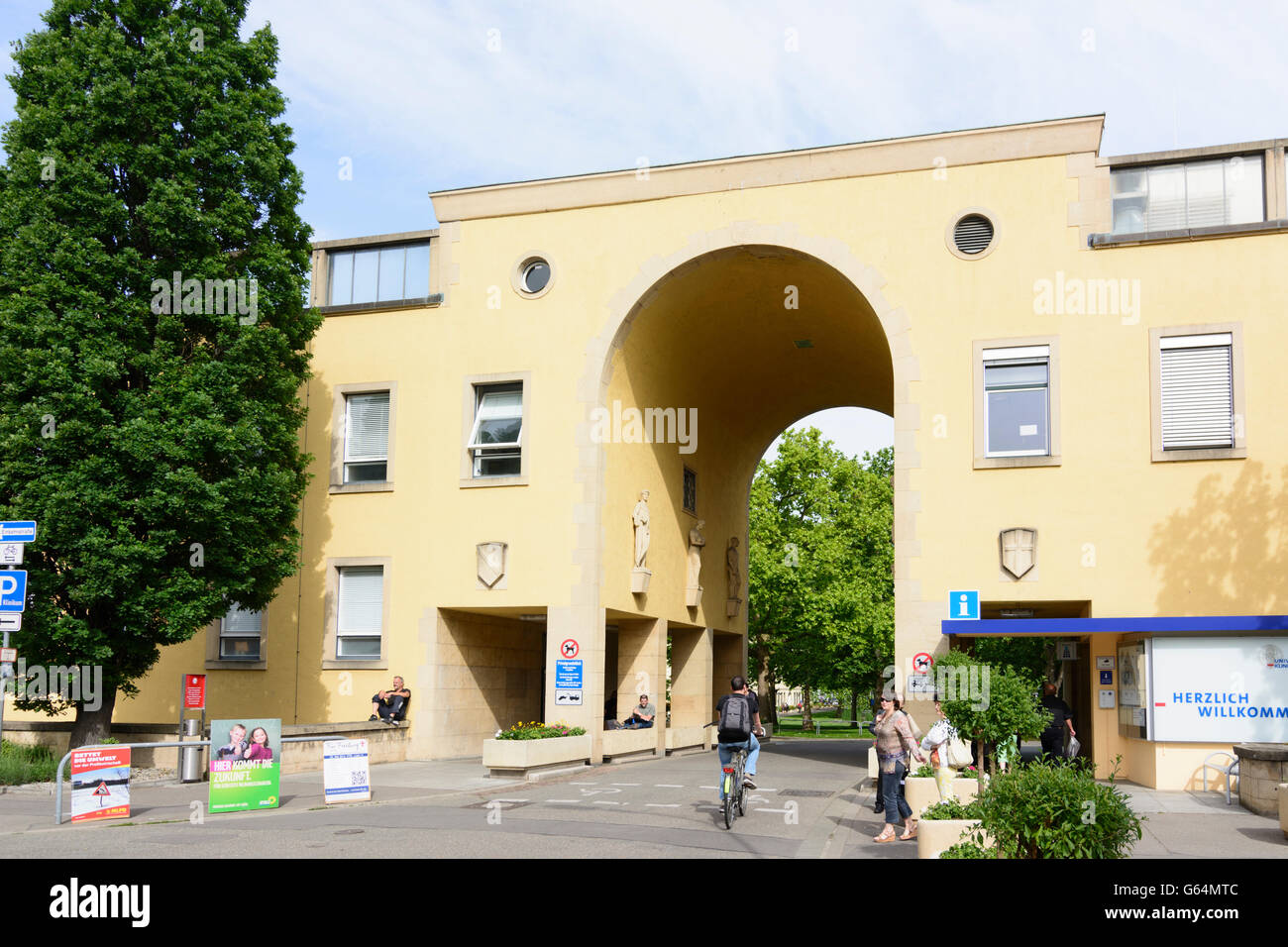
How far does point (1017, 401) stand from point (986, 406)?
1.87 feet

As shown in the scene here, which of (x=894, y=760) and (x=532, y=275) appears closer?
(x=894, y=760)

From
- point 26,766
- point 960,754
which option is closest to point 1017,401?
point 960,754

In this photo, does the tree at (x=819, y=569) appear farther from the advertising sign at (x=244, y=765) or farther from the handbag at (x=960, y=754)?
the advertising sign at (x=244, y=765)

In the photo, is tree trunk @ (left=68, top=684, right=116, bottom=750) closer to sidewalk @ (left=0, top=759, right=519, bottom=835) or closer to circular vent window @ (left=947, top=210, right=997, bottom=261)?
sidewalk @ (left=0, top=759, right=519, bottom=835)

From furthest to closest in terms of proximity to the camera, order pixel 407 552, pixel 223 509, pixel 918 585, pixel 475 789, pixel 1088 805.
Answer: pixel 407 552
pixel 918 585
pixel 223 509
pixel 475 789
pixel 1088 805

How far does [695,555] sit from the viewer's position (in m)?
31.3

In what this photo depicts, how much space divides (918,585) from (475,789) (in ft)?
29.7

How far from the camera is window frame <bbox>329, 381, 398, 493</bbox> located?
26141 millimetres

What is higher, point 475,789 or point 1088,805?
point 1088,805

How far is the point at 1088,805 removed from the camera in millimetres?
8406

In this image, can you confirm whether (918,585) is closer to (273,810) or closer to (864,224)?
(864,224)

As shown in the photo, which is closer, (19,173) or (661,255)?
(19,173)

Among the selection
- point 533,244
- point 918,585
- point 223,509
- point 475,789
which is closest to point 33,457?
Result: point 223,509

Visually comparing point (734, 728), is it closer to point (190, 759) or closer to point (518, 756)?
point (518, 756)
